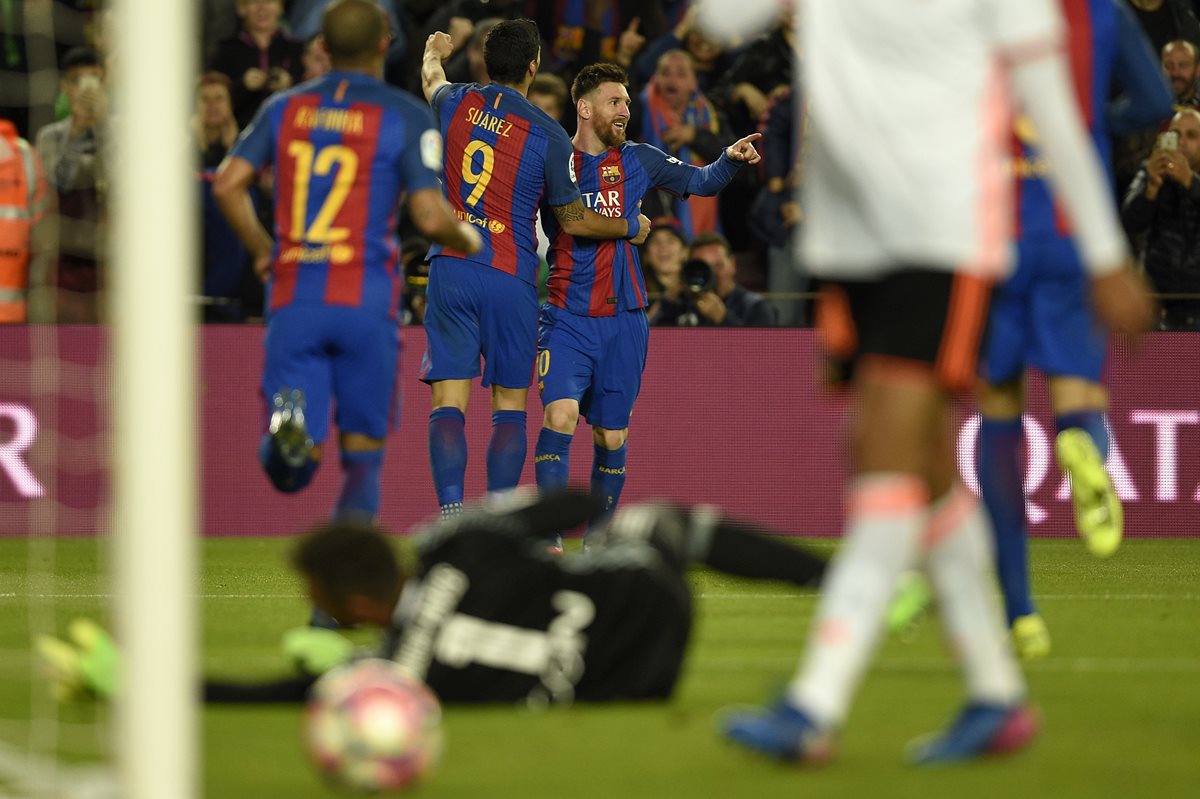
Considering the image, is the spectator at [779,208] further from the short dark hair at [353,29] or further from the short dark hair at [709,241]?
the short dark hair at [353,29]

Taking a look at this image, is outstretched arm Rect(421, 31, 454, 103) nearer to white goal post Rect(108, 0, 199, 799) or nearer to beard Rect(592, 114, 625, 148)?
beard Rect(592, 114, 625, 148)

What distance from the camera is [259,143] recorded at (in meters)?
A: 6.27

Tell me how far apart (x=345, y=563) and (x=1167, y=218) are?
28.4ft

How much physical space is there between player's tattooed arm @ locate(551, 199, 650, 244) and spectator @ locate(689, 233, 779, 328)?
262 centimetres

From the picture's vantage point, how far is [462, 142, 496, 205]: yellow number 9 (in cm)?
881

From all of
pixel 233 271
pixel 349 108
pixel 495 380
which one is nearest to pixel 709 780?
pixel 349 108

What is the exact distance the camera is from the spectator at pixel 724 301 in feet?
39.1

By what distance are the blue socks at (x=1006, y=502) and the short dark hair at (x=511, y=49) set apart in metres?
3.55

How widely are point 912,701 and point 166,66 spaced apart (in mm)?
2721

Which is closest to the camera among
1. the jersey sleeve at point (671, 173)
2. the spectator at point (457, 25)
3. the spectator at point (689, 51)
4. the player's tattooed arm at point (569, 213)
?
the player's tattooed arm at point (569, 213)

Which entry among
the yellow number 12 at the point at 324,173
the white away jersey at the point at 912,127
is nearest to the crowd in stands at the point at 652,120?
the yellow number 12 at the point at 324,173

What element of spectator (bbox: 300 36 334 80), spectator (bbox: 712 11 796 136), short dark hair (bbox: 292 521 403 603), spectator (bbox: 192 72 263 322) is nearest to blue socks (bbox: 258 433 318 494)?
short dark hair (bbox: 292 521 403 603)

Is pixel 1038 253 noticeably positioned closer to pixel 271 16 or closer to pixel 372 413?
pixel 372 413

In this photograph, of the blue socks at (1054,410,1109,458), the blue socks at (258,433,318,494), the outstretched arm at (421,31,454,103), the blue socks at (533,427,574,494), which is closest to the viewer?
the blue socks at (258,433,318,494)
